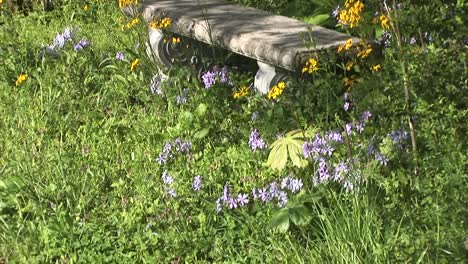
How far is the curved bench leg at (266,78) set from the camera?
4.86m

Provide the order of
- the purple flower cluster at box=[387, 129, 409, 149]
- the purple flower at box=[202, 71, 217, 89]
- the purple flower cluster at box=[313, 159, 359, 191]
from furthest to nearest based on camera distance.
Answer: the purple flower at box=[202, 71, 217, 89] < the purple flower cluster at box=[387, 129, 409, 149] < the purple flower cluster at box=[313, 159, 359, 191]

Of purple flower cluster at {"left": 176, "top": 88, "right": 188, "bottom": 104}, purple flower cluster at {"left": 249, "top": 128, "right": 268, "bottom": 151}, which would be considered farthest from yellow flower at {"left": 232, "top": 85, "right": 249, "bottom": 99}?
purple flower cluster at {"left": 176, "top": 88, "right": 188, "bottom": 104}

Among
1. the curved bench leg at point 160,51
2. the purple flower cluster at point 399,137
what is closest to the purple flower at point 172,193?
the purple flower cluster at point 399,137

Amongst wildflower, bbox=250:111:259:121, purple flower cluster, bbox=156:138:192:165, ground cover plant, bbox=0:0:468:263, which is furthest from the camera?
wildflower, bbox=250:111:259:121

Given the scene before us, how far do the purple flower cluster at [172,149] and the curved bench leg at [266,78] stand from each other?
1.84ft

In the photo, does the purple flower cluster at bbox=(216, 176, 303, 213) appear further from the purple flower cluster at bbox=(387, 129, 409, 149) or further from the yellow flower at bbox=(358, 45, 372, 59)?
the yellow flower at bbox=(358, 45, 372, 59)

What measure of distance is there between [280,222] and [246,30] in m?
1.80

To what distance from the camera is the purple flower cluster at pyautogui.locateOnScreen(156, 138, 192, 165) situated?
4516mm

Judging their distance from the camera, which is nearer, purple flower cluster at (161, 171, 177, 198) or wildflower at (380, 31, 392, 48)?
purple flower cluster at (161, 171, 177, 198)

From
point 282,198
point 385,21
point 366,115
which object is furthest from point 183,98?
point 385,21

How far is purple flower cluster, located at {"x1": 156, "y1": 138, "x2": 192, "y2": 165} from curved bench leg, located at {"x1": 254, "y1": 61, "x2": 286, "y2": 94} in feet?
1.84

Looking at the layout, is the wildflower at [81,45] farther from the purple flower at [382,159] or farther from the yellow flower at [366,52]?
the purple flower at [382,159]

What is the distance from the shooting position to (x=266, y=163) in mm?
4305

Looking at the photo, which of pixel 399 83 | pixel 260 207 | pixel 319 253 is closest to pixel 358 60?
pixel 399 83
